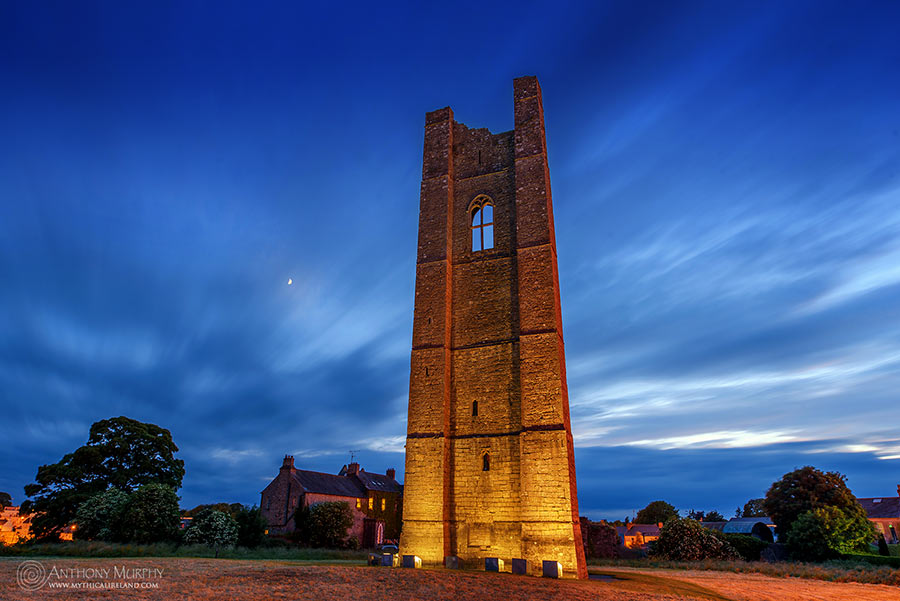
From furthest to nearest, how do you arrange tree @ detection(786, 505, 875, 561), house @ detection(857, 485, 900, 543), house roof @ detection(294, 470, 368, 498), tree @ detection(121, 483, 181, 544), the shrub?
1. house @ detection(857, 485, 900, 543)
2. house roof @ detection(294, 470, 368, 498)
3. tree @ detection(786, 505, 875, 561)
4. the shrub
5. tree @ detection(121, 483, 181, 544)

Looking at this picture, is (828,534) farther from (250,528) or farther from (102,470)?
(102,470)

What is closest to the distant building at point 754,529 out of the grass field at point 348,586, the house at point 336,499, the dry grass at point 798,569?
the dry grass at point 798,569

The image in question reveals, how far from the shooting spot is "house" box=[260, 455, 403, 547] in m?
36.3

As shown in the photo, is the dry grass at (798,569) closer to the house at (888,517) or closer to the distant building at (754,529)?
the distant building at (754,529)

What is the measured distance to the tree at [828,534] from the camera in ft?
81.3

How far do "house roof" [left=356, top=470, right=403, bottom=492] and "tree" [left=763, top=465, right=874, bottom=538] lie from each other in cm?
3062

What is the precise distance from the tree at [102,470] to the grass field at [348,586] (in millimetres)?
12581

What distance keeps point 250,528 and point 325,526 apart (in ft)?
24.7

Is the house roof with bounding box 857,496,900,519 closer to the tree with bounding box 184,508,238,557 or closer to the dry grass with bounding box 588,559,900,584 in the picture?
the dry grass with bounding box 588,559,900,584

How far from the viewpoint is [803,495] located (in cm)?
3188

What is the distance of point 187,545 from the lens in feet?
69.2

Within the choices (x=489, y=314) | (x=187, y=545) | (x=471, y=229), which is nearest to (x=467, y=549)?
(x=489, y=314)

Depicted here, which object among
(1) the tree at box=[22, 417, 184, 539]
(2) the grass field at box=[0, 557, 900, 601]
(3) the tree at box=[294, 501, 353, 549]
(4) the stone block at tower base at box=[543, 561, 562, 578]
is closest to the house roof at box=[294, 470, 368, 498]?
(3) the tree at box=[294, 501, 353, 549]

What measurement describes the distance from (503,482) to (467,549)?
7.47 ft
